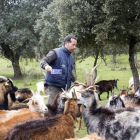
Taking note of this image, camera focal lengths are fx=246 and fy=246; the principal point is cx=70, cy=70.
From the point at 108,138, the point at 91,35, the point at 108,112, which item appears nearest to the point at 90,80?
the point at 108,112

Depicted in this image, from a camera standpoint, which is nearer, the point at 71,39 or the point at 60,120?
the point at 60,120

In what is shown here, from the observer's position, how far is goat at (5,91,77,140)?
372 centimetres

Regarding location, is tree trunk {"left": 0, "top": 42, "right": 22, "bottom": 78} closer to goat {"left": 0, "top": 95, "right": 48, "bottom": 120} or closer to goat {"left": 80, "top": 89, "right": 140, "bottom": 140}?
goat {"left": 0, "top": 95, "right": 48, "bottom": 120}

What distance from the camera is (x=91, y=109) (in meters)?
5.22

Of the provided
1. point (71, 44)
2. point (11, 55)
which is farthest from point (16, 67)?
point (71, 44)

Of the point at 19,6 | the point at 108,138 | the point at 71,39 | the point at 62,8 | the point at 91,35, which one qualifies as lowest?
the point at 108,138

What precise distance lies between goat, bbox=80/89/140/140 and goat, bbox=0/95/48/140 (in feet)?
3.29

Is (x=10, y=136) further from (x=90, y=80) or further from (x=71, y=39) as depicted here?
(x=90, y=80)

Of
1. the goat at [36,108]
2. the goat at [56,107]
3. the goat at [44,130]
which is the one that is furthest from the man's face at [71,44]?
the goat at [44,130]

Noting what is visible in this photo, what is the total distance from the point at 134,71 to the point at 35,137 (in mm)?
9388

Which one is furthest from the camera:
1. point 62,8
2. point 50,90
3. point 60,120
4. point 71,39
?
point 62,8

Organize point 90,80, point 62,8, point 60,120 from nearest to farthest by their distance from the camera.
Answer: point 60,120, point 90,80, point 62,8

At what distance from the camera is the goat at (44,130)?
372cm

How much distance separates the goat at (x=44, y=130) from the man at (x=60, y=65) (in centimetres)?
109
